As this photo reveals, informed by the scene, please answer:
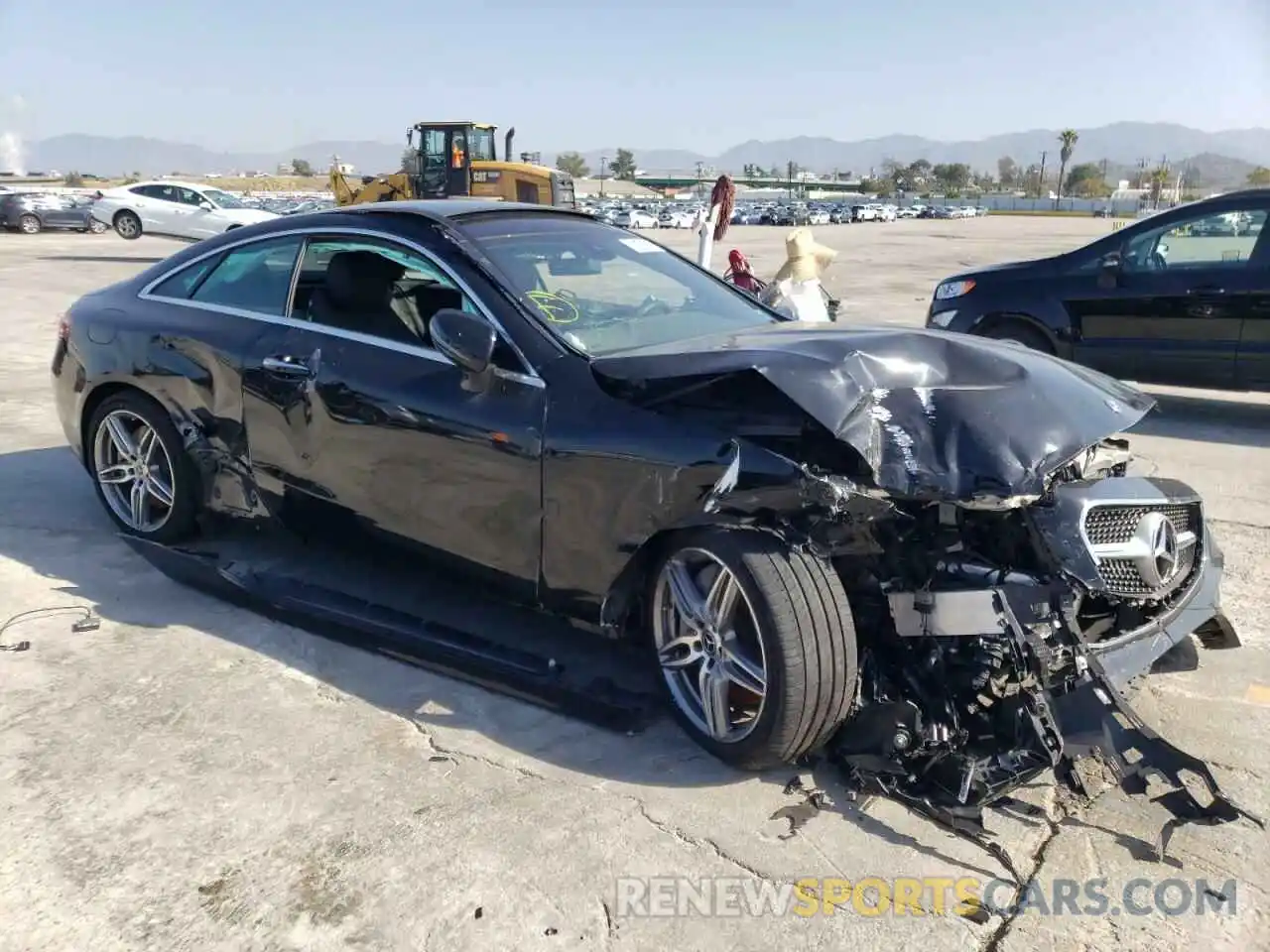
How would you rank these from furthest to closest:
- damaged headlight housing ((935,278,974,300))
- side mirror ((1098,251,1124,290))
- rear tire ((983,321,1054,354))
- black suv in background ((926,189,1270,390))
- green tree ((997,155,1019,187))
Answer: green tree ((997,155,1019,187))
damaged headlight housing ((935,278,974,300))
rear tire ((983,321,1054,354))
side mirror ((1098,251,1124,290))
black suv in background ((926,189,1270,390))

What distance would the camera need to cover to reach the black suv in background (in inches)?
288

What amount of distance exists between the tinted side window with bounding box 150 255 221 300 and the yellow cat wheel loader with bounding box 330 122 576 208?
18.6m

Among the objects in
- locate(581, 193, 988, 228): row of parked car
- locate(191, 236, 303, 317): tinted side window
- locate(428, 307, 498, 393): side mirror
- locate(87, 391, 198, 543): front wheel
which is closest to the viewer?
locate(428, 307, 498, 393): side mirror

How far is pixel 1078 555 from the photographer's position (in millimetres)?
2963

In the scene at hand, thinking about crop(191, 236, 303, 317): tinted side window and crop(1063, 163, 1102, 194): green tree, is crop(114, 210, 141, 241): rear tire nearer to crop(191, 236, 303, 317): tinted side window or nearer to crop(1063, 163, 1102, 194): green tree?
crop(191, 236, 303, 317): tinted side window

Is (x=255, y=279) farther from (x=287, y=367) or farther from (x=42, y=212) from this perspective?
(x=42, y=212)

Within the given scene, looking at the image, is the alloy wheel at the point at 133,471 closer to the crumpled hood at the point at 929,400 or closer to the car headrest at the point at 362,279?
the car headrest at the point at 362,279

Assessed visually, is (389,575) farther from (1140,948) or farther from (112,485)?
(1140,948)

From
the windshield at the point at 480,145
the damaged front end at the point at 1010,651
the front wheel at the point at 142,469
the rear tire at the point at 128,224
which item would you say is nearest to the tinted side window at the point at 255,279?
the front wheel at the point at 142,469

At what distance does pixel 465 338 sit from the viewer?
332 centimetres

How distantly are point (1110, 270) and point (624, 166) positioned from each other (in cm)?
16521

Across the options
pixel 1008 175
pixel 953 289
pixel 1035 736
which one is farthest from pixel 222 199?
pixel 1008 175

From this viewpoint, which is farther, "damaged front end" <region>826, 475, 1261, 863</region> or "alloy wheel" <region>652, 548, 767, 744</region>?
"alloy wheel" <region>652, 548, 767, 744</region>

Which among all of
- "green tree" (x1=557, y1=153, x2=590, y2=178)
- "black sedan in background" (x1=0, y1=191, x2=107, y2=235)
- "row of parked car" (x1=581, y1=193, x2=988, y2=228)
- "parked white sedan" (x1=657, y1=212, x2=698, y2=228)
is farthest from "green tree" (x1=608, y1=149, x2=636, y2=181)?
"black sedan in background" (x1=0, y1=191, x2=107, y2=235)
